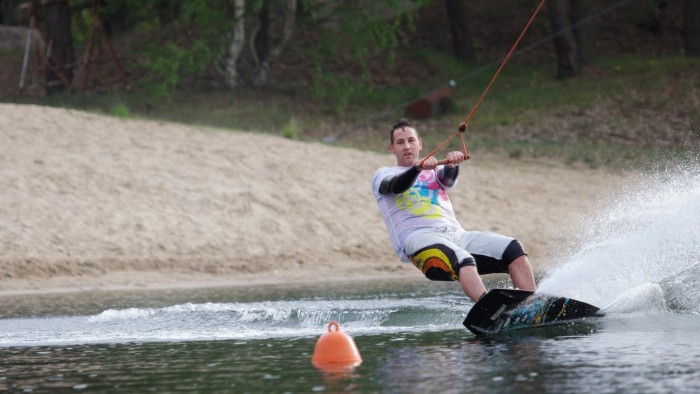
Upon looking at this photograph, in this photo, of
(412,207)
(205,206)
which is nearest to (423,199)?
(412,207)

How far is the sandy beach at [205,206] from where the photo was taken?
15883mm

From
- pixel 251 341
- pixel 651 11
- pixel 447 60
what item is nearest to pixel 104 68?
pixel 447 60

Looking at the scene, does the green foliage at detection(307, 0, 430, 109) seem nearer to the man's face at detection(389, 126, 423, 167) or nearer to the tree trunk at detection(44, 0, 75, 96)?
the tree trunk at detection(44, 0, 75, 96)

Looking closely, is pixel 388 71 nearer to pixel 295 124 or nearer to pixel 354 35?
pixel 354 35

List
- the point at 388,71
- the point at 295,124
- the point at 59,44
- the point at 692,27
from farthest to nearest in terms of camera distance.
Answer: the point at 388,71 → the point at 59,44 → the point at 692,27 → the point at 295,124

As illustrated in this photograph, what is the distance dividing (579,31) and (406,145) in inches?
906

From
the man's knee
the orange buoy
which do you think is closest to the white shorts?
the man's knee

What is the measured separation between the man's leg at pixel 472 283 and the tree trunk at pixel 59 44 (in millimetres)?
23143

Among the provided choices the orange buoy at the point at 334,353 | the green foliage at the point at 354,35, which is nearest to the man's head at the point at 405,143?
the orange buoy at the point at 334,353

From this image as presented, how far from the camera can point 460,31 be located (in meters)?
33.2

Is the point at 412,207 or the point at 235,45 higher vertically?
the point at 235,45

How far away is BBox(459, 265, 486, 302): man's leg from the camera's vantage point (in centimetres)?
856

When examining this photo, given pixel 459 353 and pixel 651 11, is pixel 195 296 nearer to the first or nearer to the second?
pixel 459 353

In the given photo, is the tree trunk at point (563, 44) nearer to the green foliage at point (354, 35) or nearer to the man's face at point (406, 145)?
the green foliage at point (354, 35)
